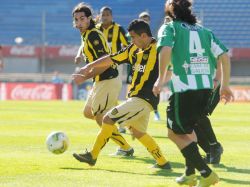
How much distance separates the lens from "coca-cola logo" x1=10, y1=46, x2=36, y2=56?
4819 cm

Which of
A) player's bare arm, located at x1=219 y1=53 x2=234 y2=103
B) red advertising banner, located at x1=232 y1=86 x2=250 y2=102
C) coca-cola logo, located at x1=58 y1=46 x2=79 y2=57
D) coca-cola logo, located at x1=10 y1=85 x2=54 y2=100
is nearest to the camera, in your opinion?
player's bare arm, located at x1=219 y1=53 x2=234 y2=103

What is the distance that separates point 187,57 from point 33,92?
3247cm

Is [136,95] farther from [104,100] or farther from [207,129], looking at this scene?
[104,100]

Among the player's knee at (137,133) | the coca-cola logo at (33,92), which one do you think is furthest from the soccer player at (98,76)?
the coca-cola logo at (33,92)

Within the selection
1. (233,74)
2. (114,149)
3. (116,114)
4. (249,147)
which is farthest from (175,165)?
(233,74)

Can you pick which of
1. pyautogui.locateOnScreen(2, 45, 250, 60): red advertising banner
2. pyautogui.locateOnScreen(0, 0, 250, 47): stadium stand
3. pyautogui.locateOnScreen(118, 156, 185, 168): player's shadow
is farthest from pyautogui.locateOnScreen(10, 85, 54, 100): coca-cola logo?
pyautogui.locateOnScreen(118, 156, 185, 168): player's shadow

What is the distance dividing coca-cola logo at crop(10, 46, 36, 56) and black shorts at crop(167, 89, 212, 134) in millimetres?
41582

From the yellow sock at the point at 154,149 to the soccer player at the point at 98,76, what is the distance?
95 cm

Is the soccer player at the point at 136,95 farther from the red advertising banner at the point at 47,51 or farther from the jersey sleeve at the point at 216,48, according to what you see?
the red advertising banner at the point at 47,51

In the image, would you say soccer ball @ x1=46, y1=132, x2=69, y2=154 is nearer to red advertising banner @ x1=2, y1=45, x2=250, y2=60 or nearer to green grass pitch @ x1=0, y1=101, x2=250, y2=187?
green grass pitch @ x1=0, y1=101, x2=250, y2=187

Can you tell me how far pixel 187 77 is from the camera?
716 cm

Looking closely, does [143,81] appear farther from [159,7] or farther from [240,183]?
[159,7]

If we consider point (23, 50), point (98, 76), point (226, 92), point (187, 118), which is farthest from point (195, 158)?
point (23, 50)

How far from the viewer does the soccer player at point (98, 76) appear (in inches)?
401
